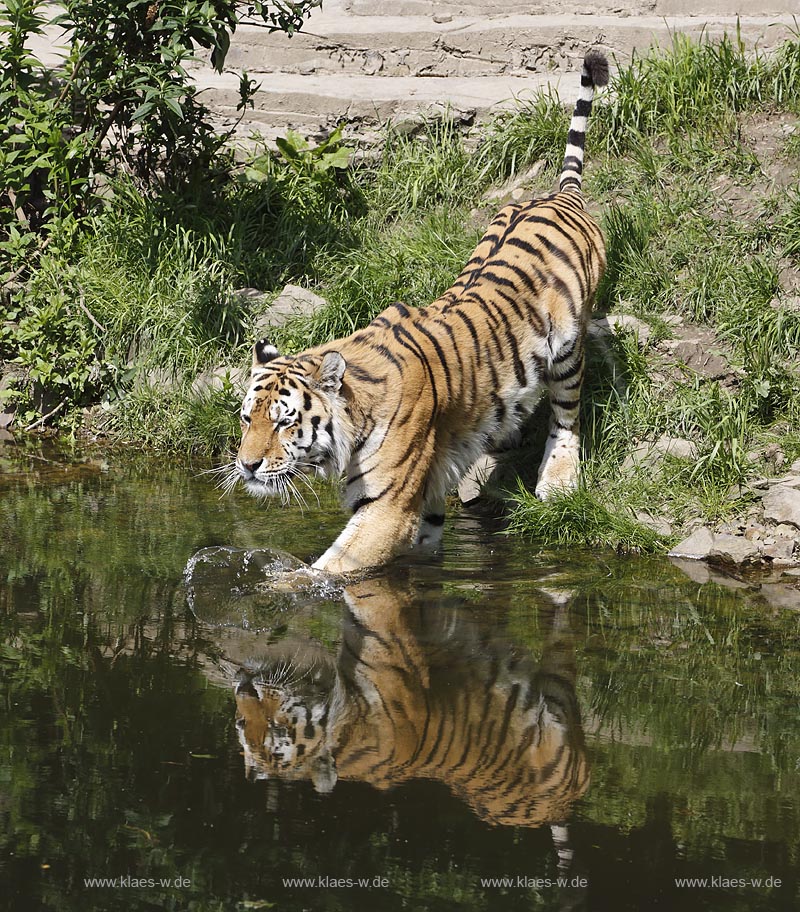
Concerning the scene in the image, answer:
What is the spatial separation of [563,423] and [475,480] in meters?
0.57

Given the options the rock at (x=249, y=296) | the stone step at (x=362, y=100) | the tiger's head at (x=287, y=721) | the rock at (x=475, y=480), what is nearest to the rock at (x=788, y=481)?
the rock at (x=475, y=480)

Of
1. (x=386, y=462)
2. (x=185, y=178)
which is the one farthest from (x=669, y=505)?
(x=185, y=178)

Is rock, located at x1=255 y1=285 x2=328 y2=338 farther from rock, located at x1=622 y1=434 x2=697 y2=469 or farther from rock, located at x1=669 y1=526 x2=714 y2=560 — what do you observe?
rock, located at x1=669 y1=526 x2=714 y2=560

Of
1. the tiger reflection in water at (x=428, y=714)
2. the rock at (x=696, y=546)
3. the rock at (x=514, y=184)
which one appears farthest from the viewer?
the rock at (x=514, y=184)

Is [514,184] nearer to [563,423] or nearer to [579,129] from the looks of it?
[579,129]

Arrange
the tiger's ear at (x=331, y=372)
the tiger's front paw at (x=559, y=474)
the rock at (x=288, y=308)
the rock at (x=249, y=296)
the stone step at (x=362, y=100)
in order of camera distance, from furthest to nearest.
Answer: the stone step at (x=362, y=100) → the rock at (x=249, y=296) → the rock at (x=288, y=308) → the tiger's front paw at (x=559, y=474) → the tiger's ear at (x=331, y=372)

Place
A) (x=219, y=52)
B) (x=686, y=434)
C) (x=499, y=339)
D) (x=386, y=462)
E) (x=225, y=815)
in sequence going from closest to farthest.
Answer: (x=225, y=815), (x=386, y=462), (x=499, y=339), (x=686, y=434), (x=219, y=52)

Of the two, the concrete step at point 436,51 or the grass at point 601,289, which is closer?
the grass at point 601,289

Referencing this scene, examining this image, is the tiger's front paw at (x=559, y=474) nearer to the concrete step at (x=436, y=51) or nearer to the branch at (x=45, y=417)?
the branch at (x=45, y=417)

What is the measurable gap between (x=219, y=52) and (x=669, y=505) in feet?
12.0

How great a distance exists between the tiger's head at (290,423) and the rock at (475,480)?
1.62 metres

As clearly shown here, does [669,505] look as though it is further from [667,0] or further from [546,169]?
[667,0]

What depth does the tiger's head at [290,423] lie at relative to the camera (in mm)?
4957

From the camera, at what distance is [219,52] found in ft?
23.6
